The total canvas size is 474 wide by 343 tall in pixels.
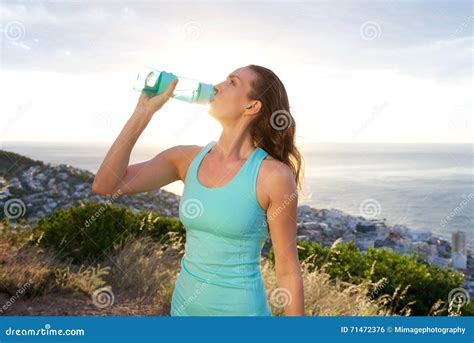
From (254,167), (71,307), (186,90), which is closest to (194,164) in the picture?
(254,167)

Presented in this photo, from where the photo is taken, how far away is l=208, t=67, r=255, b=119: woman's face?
2857 millimetres

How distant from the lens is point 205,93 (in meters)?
2.86

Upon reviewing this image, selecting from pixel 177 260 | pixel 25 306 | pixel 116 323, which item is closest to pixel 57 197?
pixel 177 260

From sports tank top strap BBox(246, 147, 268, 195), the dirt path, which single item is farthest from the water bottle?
the dirt path

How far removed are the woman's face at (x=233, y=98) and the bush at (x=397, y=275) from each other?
403 centimetres

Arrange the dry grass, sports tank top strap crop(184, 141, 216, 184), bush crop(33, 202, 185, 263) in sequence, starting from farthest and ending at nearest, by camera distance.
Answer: bush crop(33, 202, 185, 263) → the dry grass → sports tank top strap crop(184, 141, 216, 184)

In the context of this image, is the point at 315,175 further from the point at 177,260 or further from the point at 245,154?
the point at 245,154

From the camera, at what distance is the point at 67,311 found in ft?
17.9

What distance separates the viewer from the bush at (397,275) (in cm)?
668

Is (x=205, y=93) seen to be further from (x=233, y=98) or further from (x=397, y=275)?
(x=397, y=275)

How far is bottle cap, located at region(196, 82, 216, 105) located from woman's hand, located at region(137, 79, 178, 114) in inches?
5.4

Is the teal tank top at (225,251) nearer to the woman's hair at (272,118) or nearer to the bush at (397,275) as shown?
the woman's hair at (272,118)

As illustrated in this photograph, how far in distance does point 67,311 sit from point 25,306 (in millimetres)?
423

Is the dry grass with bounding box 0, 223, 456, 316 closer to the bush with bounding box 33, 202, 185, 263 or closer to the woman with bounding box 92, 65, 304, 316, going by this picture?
the bush with bounding box 33, 202, 185, 263
